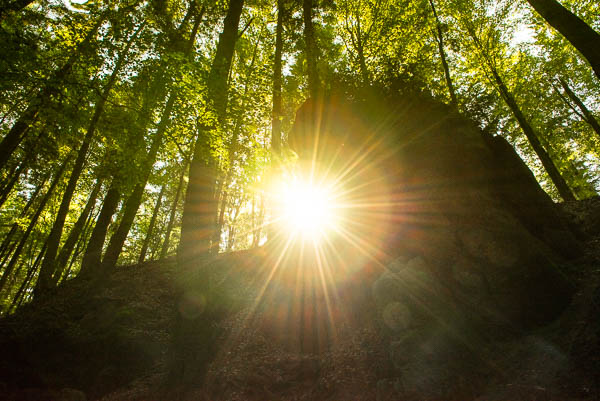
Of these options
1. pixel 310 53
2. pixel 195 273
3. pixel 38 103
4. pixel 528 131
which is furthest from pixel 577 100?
pixel 38 103

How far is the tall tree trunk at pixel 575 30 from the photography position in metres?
6.23

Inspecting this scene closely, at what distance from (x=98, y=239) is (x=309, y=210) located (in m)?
9.96

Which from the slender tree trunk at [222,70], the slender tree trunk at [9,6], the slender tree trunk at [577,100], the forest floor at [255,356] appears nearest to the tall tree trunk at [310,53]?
the slender tree trunk at [222,70]

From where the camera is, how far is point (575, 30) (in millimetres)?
6547

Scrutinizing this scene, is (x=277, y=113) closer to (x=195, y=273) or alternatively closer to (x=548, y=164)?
(x=195, y=273)

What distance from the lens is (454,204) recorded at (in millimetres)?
7207

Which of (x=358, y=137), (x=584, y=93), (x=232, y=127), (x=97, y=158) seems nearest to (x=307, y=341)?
(x=358, y=137)

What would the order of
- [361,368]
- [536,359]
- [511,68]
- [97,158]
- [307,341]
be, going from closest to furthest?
[536,359] → [361,368] → [307,341] → [97,158] → [511,68]

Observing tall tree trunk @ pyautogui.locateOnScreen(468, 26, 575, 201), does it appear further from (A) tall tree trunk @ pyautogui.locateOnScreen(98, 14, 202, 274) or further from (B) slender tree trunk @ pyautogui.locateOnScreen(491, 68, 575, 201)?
(A) tall tree trunk @ pyautogui.locateOnScreen(98, 14, 202, 274)

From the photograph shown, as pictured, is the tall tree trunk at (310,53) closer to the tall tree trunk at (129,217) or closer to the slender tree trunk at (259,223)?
the tall tree trunk at (129,217)

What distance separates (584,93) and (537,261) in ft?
83.8

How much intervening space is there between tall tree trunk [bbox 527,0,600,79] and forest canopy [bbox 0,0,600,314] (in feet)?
0.12

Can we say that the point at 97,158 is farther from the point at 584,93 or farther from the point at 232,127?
the point at 584,93

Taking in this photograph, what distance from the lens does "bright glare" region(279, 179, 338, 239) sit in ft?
33.8
